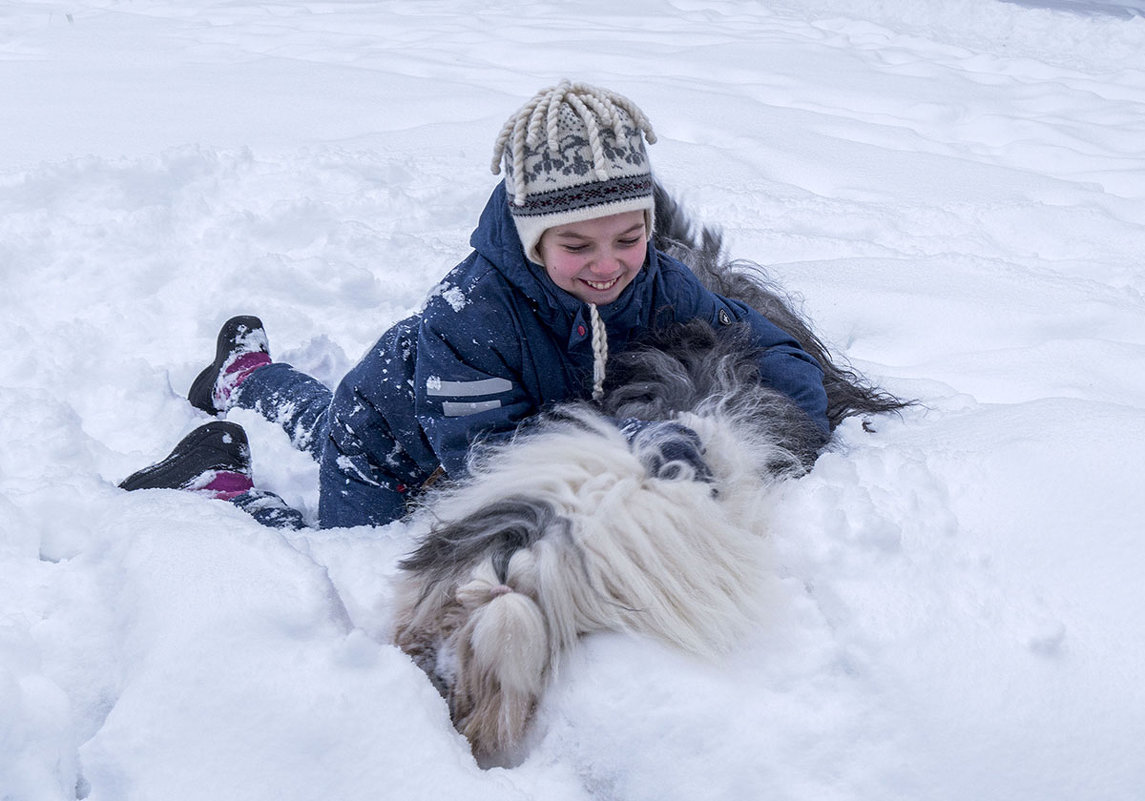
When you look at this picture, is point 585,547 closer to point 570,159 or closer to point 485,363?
point 485,363

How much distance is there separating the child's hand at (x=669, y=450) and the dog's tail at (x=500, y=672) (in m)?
0.29

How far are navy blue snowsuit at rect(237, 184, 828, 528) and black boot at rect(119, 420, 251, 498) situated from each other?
296 mm

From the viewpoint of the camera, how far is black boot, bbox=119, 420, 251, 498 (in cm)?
198

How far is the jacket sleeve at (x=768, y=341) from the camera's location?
1.71 meters

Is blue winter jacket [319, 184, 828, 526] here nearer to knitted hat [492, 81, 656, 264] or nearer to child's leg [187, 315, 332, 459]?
knitted hat [492, 81, 656, 264]

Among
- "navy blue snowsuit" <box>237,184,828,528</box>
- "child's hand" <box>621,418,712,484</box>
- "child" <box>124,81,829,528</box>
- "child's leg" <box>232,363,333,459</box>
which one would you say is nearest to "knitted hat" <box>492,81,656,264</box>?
"child" <box>124,81,829,528</box>

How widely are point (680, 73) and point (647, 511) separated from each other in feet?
15.4

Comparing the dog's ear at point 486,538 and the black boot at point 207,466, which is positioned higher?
the dog's ear at point 486,538

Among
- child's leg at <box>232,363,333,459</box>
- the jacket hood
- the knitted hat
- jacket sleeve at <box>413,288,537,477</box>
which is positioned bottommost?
child's leg at <box>232,363,333,459</box>

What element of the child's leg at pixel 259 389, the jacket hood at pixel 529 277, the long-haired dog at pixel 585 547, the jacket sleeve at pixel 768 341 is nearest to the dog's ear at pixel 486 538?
the long-haired dog at pixel 585 547

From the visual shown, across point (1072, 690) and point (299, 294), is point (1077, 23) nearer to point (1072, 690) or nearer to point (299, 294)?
point (299, 294)

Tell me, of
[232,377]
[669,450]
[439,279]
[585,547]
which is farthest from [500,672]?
[439,279]

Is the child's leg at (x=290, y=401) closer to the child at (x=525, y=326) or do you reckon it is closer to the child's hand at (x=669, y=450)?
the child at (x=525, y=326)

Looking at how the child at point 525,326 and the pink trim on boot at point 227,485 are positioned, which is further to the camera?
the pink trim on boot at point 227,485
